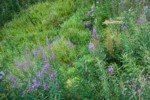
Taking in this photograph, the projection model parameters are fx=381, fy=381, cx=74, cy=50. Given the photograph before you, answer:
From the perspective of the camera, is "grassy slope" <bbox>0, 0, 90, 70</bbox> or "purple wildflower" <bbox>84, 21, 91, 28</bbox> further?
"grassy slope" <bbox>0, 0, 90, 70</bbox>

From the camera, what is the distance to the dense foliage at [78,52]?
387 cm

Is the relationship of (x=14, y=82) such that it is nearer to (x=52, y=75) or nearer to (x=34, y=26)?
(x=52, y=75)

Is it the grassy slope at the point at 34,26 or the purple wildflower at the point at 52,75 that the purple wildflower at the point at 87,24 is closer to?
the grassy slope at the point at 34,26

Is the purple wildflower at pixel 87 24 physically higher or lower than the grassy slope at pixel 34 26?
higher

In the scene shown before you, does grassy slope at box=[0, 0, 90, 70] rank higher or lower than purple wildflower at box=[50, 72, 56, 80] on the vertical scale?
lower

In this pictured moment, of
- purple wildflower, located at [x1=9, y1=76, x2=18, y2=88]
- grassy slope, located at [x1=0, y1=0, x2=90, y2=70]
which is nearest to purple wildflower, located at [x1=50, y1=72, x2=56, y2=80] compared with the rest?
purple wildflower, located at [x1=9, y1=76, x2=18, y2=88]

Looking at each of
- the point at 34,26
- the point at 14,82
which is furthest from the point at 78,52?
the point at 34,26

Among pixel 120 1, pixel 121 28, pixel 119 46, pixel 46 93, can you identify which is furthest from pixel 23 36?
pixel 46 93

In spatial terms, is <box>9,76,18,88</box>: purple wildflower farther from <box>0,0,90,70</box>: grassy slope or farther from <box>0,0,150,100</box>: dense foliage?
<box>0,0,90,70</box>: grassy slope

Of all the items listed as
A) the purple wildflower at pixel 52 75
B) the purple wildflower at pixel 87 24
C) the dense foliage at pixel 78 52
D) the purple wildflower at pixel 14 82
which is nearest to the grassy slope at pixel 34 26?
the dense foliage at pixel 78 52

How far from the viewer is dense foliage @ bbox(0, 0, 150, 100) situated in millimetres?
3873

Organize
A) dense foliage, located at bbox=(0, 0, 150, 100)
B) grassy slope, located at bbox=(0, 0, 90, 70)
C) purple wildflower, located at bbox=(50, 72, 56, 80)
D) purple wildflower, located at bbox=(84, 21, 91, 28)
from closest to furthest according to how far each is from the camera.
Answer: dense foliage, located at bbox=(0, 0, 150, 100) < purple wildflower, located at bbox=(50, 72, 56, 80) < purple wildflower, located at bbox=(84, 21, 91, 28) < grassy slope, located at bbox=(0, 0, 90, 70)

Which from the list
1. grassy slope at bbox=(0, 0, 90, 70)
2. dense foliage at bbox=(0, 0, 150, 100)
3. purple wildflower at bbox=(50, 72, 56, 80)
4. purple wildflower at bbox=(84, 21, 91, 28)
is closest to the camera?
dense foliage at bbox=(0, 0, 150, 100)

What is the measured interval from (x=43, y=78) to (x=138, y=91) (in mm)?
1159
